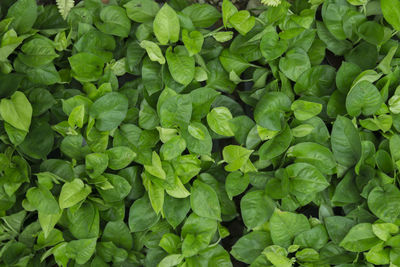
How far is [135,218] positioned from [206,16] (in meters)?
0.73

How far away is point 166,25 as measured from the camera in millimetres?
1305

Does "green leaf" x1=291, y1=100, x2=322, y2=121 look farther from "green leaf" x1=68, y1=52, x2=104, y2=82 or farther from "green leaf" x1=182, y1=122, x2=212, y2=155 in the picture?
"green leaf" x1=68, y1=52, x2=104, y2=82

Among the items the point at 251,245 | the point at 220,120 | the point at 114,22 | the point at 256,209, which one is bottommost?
the point at 251,245

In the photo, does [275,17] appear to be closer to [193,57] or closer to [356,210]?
[193,57]

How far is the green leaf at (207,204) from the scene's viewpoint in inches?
51.9

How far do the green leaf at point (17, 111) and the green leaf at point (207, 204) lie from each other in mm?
573

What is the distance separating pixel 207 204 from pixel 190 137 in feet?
0.75

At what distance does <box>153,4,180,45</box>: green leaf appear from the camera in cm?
129

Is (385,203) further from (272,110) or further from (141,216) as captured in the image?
(141,216)

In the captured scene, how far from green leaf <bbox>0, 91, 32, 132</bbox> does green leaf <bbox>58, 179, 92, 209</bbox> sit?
0.22 m

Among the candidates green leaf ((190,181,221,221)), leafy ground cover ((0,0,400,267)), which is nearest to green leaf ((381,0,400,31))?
leafy ground cover ((0,0,400,267))

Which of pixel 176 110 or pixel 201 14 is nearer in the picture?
pixel 176 110

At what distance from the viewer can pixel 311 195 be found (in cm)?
133

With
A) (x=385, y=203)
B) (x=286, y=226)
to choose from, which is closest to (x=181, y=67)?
(x=286, y=226)
